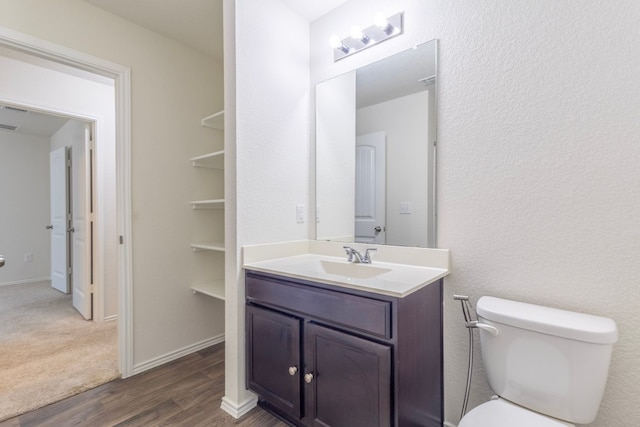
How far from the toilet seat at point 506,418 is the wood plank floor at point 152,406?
0.99 m

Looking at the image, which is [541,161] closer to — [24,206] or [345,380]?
[345,380]

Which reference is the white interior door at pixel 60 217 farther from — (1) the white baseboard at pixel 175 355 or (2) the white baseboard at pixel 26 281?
(1) the white baseboard at pixel 175 355

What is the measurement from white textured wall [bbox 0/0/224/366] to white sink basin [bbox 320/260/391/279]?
4.26 ft

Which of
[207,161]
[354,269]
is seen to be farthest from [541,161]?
[207,161]

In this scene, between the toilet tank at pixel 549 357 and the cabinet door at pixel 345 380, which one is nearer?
the toilet tank at pixel 549 357

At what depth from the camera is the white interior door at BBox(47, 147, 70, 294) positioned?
Answer: 3748 mm

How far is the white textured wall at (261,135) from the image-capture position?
170 centimetres

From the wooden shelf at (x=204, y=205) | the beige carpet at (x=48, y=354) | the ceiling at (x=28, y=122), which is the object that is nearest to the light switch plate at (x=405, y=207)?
the wooden shelf at (x=204, y=205)

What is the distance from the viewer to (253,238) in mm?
1773

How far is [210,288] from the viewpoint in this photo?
242cm

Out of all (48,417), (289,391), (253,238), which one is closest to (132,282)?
(48,417)

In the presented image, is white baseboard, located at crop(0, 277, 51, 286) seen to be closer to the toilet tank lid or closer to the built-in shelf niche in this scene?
the built-in shelf niche

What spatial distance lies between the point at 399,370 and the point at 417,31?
1.65 meters

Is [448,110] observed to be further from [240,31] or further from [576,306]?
[240,31]
